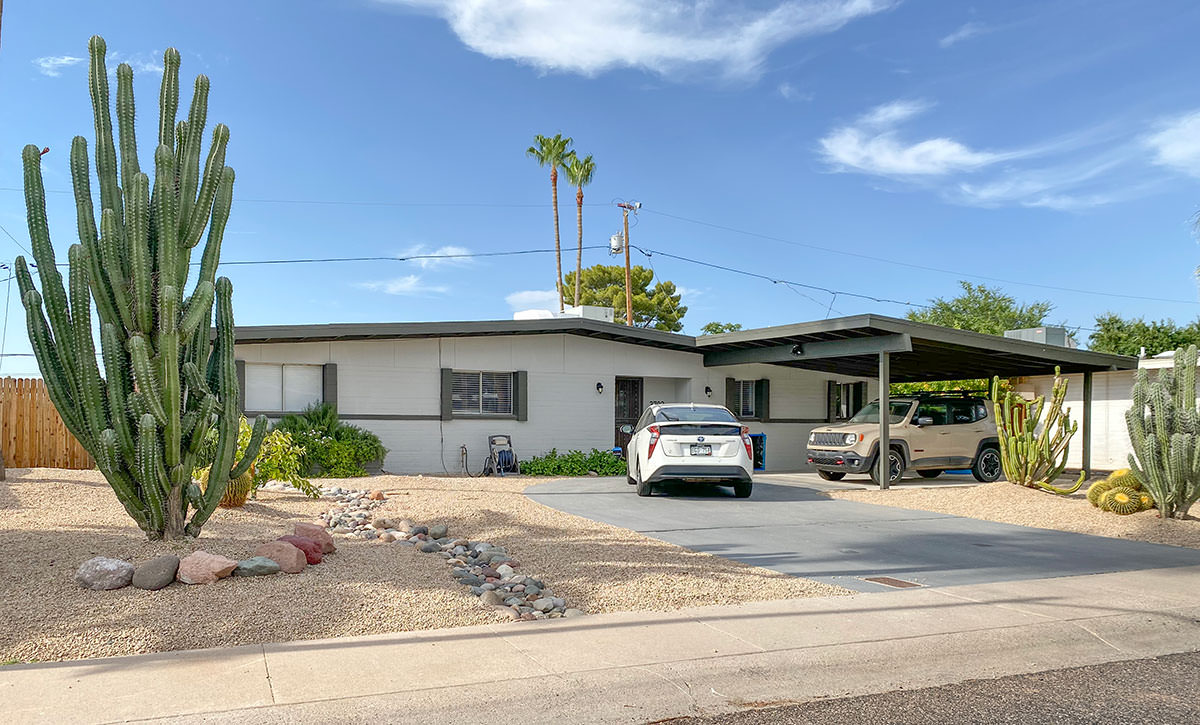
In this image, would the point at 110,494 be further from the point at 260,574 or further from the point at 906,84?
the point at 906,84

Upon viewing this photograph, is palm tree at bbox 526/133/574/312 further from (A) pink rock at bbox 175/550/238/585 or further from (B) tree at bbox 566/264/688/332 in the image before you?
(A) pink rock at bbox 175/550/238/585

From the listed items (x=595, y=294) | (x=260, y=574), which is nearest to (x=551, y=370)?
(x=260, y=574)

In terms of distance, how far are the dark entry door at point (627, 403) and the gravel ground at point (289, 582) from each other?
10126 millimetres

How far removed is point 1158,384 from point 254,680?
38.1 feet

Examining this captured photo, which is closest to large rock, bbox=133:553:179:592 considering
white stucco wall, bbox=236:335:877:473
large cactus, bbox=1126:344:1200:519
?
white stucco wall, bbox=236:335:877:473

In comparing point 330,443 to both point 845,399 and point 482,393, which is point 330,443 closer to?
point 482,393

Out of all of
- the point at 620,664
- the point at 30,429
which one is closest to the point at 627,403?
the point at 30,429

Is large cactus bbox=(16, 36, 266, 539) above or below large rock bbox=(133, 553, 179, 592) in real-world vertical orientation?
above

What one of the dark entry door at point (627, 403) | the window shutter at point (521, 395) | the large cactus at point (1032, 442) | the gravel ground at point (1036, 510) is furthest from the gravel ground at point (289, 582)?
the dark entry door at point (627, 403)

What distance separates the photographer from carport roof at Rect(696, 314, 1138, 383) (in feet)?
51.1

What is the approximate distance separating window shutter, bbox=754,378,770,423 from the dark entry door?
3.15m

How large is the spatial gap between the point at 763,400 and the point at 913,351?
199 inches

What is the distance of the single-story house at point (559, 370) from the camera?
1669 centimetres

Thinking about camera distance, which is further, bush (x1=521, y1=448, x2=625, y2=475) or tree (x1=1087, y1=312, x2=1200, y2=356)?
tree (x1=1087, y1=312, x2=1200, y2=356)
